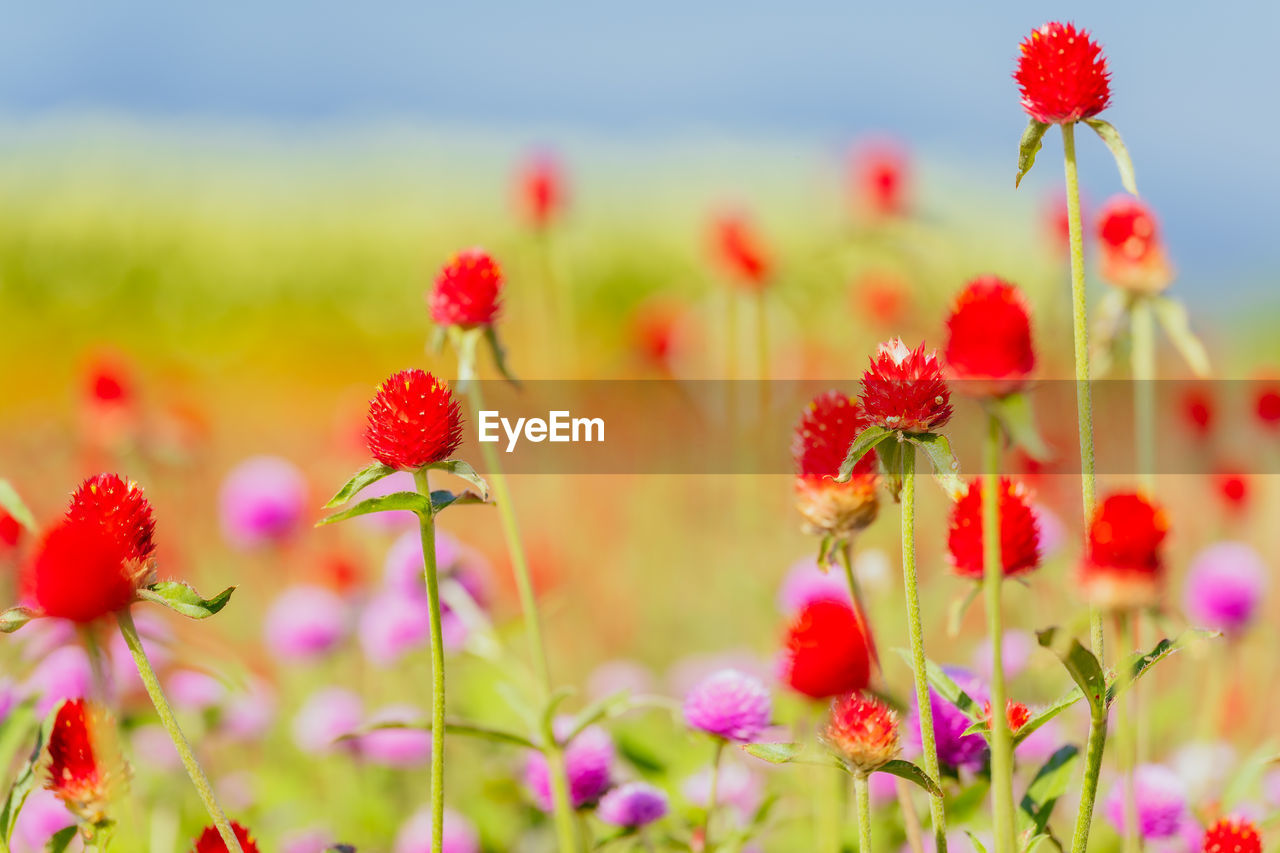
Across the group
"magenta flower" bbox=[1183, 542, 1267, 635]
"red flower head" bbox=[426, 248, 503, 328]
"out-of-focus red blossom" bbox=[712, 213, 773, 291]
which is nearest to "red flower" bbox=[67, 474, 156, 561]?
"red flower head" bbox=[426, 248, 503, 328]

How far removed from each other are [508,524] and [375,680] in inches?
54.2

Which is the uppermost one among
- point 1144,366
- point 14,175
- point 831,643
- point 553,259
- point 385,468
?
point 14,175

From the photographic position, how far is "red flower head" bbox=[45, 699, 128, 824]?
2.64 feet

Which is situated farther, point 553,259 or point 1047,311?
point 553,259

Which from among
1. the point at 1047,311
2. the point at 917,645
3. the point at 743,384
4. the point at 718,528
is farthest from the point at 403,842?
the point at 718,528

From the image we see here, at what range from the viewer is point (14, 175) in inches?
335

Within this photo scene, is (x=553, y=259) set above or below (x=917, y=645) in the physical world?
above

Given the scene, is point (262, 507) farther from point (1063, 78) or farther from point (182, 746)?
point (1063, 78)

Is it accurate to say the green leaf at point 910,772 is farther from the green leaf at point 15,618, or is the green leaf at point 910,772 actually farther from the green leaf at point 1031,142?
the green leaf at point 15,618

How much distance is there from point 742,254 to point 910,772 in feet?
5.69

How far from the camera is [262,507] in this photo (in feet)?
7.28

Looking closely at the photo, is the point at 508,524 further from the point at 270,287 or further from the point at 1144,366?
the point at 270,287

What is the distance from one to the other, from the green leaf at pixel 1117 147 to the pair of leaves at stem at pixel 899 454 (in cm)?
20

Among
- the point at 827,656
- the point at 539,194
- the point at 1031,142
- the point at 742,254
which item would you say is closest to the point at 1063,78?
the point at 1031,142
